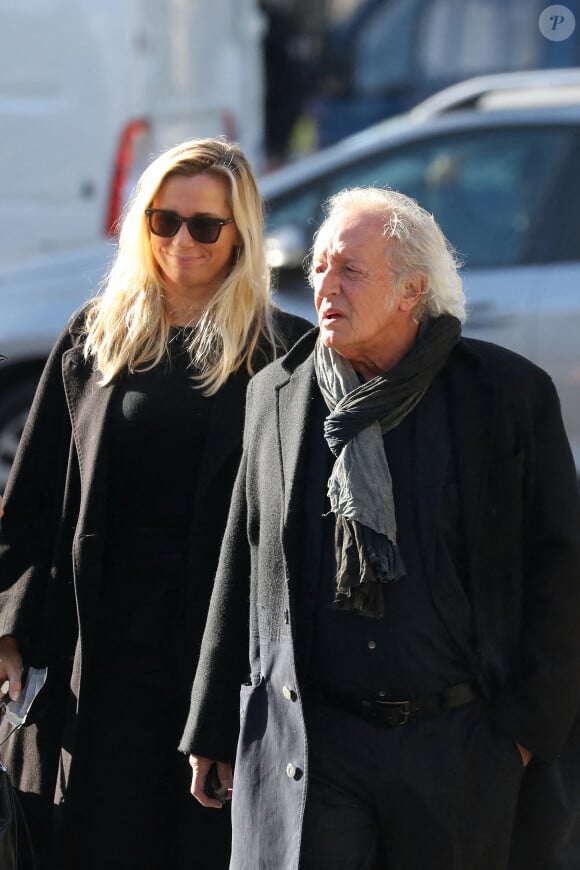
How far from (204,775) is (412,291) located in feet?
3.15

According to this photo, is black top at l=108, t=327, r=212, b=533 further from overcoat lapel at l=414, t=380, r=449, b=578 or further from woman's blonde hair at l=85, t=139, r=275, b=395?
overcoat lapel at l=414, t=380, r=449, b=578

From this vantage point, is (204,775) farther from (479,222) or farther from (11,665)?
(479,222)

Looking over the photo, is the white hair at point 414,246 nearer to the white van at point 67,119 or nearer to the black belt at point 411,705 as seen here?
the black belt at point 411,705

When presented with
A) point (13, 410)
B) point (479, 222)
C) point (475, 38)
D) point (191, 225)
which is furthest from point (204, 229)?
point (475, 38)

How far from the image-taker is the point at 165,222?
3.01m

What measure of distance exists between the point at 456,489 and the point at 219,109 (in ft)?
24.8

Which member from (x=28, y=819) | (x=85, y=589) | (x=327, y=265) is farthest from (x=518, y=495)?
(x=28, y=819)

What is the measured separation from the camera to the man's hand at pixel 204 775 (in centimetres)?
263

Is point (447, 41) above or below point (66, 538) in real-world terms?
above

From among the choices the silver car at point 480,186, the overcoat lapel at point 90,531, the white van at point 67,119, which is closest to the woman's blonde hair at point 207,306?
the overcoat lapel at point 90,531

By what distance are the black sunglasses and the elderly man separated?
0.51 m

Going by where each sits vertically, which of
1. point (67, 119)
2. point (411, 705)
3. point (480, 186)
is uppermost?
point (67, 119)

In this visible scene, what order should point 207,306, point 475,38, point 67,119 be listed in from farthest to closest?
point 475,38 → point 67,119 → point 207,306

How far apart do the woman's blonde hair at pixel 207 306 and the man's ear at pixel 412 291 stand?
588mm
